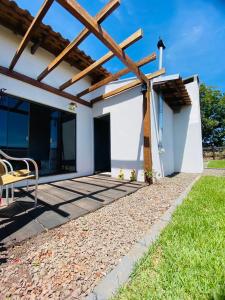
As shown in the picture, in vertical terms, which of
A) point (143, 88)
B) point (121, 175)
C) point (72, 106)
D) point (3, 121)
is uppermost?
point (143, 88)

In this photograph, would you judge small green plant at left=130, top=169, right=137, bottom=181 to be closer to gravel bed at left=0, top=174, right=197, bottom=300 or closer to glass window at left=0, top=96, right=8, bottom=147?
gravel bed at left=0, top=174, right=197, bottom=300

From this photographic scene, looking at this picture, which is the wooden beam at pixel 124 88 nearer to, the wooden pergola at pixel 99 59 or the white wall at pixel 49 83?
the wooden pergola at pixel 99 59

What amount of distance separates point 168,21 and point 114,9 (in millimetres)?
3401

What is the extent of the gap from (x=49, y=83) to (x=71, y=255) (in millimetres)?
4906

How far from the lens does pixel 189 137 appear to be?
754 centimetres

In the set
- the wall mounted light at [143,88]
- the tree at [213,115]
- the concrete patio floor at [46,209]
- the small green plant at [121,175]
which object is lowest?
the concrete patio floor at [46,209]

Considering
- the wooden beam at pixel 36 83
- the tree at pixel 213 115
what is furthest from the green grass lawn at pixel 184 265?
the tree at pixel 213 115

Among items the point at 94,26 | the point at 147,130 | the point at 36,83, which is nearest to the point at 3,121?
the point at 36,83

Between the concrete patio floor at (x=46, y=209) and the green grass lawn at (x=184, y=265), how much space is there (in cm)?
124

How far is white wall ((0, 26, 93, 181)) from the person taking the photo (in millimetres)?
4324

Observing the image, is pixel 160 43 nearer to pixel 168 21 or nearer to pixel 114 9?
pixel 168 21

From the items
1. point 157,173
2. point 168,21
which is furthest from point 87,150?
point 168,21

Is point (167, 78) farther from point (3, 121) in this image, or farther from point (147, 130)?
point (3, 121)

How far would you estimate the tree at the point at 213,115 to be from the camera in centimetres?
2278
